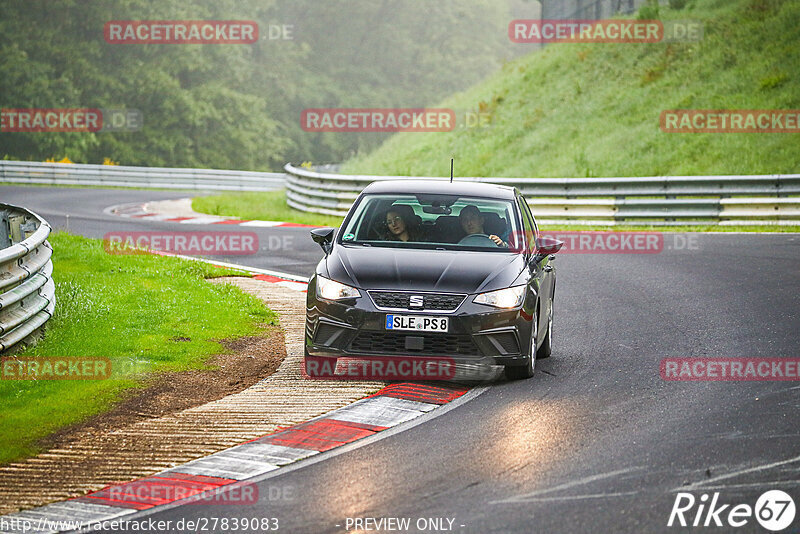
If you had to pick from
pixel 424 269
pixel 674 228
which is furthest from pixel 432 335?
pixel 674 228

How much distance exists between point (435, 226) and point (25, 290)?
3799 millimetres

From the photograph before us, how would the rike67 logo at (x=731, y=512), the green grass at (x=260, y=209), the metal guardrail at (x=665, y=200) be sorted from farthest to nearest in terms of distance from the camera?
1. the green grass at (x=260, y=209)
2. the metal guardrail at (x=665, y=200)
3. the rike67 logo at (x=731, y=512)

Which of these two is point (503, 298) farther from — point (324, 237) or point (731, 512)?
point (731, 512)

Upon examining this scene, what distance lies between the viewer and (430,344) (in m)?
8.83

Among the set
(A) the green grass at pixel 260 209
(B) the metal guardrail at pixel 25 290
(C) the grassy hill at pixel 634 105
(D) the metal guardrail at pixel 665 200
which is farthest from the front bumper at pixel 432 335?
(C) the grassy hill at pixel 634 105

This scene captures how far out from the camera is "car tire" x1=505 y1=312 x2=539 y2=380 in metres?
9.23

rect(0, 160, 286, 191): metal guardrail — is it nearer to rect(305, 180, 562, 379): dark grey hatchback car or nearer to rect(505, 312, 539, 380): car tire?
rect(305, 180, 562, 379): dark grey hatchback car

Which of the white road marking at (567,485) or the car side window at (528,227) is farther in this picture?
the car side window at (528,227)

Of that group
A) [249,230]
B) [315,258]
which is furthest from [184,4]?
[315,258]

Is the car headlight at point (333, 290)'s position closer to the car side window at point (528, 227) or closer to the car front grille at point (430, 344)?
the car front grille at point (430, 344)

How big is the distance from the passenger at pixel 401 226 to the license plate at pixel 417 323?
1357mm

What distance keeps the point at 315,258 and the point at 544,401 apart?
9.90m

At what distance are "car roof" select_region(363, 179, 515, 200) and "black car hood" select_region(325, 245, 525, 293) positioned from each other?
2.98 ft

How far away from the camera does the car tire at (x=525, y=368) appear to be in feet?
30.3
